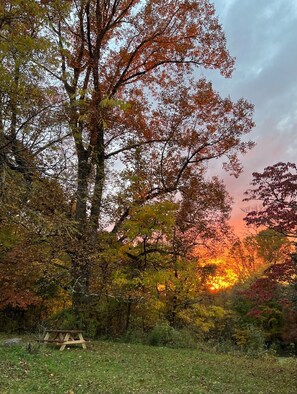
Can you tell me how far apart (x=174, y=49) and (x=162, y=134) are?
353 cm

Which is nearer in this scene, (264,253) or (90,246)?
(90,246)

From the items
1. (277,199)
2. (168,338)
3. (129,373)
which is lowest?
(129,373)

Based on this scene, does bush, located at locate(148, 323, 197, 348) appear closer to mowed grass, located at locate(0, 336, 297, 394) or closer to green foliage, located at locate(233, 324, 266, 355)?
mowed grass, located at locate(0, 336, 297, 394)

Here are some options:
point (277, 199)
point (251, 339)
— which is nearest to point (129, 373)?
point (277, 199)

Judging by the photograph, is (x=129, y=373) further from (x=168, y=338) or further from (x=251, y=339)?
(x=251, y=339)

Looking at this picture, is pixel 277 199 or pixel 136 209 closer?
pixel 277 199

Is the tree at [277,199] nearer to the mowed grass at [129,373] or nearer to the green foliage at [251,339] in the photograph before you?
the mowed grass at [129,373]

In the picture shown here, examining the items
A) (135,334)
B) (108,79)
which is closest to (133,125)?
(108,79)

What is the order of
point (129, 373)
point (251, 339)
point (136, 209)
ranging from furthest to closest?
point (251, 339)
point (136, 209)
point (129, 373)

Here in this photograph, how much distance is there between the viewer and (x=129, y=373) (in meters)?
7.90

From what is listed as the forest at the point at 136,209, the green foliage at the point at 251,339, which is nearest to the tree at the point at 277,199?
the forest at the point at 136,209

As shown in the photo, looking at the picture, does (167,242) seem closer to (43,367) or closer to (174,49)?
(174,49)

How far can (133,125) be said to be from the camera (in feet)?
50.5

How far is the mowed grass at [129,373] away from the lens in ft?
20.9
